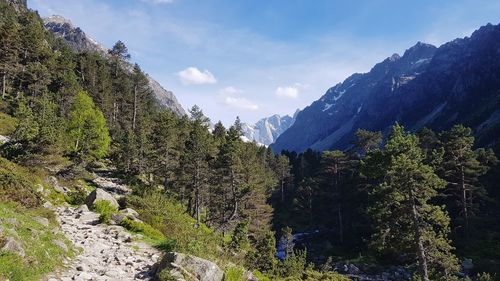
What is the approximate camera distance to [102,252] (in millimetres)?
14352

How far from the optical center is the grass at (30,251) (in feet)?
31.4

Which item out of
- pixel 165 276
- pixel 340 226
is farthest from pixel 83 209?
pixel 340 226

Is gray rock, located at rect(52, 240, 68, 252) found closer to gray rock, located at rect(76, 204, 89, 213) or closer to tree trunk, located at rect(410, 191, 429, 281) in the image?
gray rock, located at rect(76, 204, 89, 213)

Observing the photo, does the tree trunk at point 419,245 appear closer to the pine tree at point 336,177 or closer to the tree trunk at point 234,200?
the tree trunk at point 234,200

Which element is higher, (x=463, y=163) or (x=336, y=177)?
(x=463, y=163)

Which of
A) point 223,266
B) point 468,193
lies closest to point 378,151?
point 223,266

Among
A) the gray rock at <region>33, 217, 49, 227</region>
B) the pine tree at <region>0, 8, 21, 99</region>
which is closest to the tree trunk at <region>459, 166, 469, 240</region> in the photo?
the gray rock at <region>33, 217, 49, 227</region>

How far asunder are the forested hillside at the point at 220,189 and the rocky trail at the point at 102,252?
56cm

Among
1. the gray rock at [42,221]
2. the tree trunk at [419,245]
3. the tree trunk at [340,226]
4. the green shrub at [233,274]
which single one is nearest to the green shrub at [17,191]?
the gray rock at [42,221]

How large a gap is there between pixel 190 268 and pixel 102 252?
14.6 ft

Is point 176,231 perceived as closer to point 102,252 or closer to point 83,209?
point 83,209

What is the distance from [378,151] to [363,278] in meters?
25.8

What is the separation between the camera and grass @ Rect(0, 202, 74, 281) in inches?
377

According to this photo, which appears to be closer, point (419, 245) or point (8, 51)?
point (419, 245)
